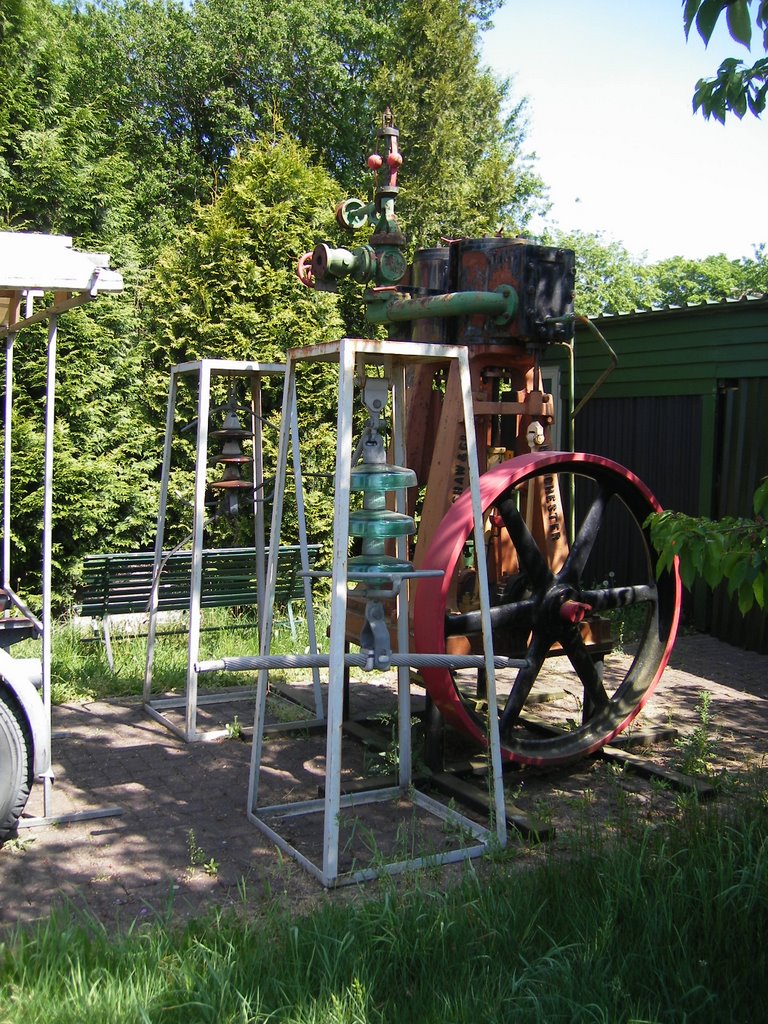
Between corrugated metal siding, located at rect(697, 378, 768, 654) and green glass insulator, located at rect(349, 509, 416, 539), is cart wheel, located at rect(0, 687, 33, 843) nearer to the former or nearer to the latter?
green glass insulator, located at rect(349, 509, 416, 539)

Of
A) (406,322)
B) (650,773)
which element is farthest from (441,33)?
(650,773)

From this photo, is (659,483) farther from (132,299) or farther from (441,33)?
(441,33)

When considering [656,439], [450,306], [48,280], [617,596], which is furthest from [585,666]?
[656,439]

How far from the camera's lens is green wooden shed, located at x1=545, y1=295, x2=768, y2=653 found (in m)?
8.02

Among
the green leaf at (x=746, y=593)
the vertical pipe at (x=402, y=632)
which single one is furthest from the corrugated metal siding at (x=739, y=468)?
the green leaf at (x=746, y=593)

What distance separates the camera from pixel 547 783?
475 cm

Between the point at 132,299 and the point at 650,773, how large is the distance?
18.8 feet

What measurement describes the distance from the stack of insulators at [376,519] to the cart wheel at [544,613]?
377 millimetres

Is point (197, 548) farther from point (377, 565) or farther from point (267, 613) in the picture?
point (377, 565)

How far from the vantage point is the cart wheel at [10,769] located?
3.76m

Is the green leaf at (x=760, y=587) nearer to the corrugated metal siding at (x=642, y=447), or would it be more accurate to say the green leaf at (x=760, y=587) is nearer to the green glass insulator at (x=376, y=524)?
the green glass insulator at (x=376, y=524)

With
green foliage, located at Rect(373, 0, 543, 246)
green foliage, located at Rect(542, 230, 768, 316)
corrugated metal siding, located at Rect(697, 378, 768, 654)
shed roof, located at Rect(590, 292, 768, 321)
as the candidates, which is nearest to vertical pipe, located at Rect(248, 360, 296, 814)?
corrugated metal siding, located at Rect(697, 378, 768, 654)

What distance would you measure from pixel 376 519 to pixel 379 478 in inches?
6.2

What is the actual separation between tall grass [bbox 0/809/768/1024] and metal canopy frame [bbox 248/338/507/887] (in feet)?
1.27
